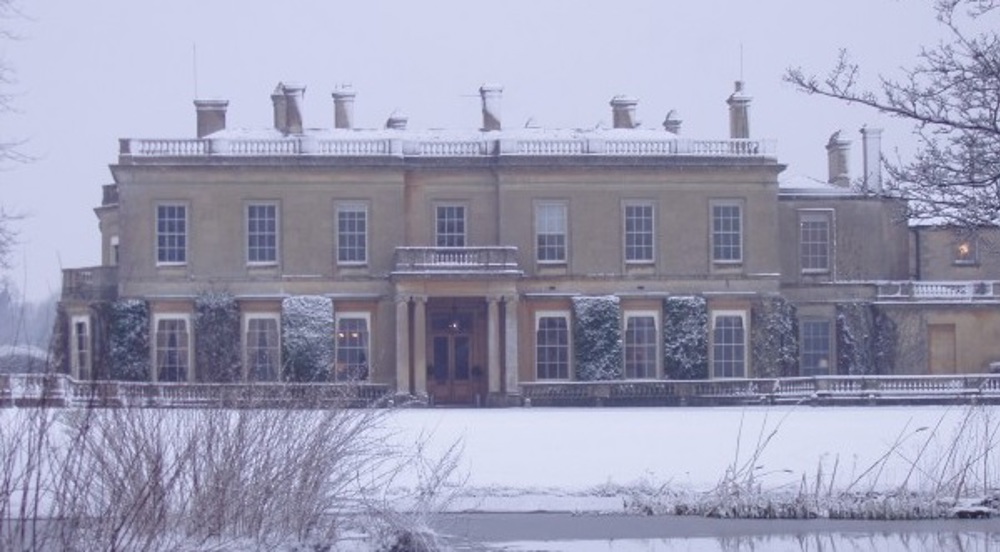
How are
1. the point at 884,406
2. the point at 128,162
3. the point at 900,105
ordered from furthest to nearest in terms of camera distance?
the point at 128,162 → the point at 884,406 → the point at 900,105

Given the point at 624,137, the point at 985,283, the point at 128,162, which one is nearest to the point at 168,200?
the point at 128,162

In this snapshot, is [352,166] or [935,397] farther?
[352,166]

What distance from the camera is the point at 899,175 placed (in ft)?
37.1

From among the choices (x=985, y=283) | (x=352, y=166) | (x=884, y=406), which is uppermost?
(x=352, y=166)

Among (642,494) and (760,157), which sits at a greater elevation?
(760,157)

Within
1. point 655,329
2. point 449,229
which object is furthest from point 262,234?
point 655,329

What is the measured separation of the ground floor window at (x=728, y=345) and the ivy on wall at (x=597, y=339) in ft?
8.58

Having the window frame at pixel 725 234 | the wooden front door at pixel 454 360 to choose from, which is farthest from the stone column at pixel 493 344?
the window frame at pixel 725 234

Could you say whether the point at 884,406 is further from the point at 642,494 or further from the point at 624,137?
the point at 642,494

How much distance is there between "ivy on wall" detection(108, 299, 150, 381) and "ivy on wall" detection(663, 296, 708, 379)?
13.7m

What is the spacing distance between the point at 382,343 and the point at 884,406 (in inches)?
526

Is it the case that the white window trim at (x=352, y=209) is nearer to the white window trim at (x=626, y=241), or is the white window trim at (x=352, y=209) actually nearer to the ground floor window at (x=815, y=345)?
the white window trim at (x=626, y=241)

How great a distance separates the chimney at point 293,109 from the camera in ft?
148

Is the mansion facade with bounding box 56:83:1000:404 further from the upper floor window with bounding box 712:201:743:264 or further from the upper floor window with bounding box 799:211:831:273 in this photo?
the upper floor window with bounding box 799:211:831:273
